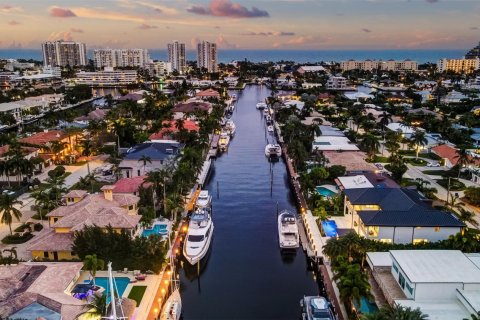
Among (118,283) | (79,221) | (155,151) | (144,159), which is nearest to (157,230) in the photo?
(79,221)

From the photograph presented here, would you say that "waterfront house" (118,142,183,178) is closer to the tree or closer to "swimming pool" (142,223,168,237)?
"swimming pool" (142,223,168,237)

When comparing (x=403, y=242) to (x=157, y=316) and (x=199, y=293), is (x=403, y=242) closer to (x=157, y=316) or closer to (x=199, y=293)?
(x=199, y=293)

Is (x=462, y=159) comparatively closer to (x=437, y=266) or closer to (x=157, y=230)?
(x=437, y=266)

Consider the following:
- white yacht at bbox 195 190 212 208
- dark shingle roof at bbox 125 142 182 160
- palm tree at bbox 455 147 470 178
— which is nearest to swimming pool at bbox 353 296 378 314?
white yacht at bbox 195 190 212 208

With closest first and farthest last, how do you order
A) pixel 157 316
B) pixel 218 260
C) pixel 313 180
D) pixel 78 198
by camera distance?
1. pixel 157 316
2. pixel 218 260
3. pixel 78 198
4. pixel 313 180

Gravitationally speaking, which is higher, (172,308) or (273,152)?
(273,152)

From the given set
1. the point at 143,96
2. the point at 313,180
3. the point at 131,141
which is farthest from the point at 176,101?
the point at 313,180

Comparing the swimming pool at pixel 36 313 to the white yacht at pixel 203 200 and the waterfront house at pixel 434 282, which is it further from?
the white yacht at pixel 203 200
